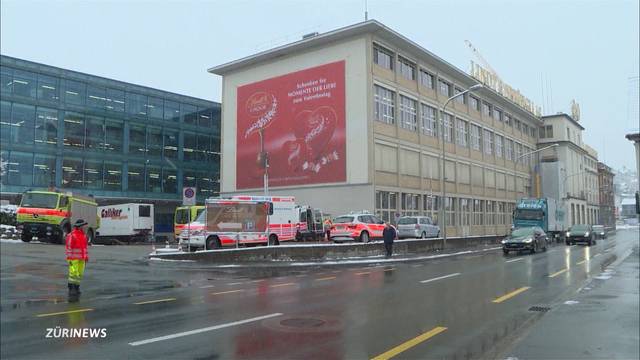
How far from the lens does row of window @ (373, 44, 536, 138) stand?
148ft

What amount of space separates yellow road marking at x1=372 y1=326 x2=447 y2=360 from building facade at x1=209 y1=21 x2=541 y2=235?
3265 centimetres

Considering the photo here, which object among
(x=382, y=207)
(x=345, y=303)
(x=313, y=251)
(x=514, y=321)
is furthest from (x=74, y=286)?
(x=382, y=207)

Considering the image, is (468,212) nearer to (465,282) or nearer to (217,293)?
(465,282)

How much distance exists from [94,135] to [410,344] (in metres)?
55.4

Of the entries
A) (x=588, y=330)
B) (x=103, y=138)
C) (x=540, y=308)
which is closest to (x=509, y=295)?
(x=540, y=308)

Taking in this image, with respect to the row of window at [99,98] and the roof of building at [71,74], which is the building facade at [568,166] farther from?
the roof of building at [71,74]

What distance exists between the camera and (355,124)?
4209 centimetres

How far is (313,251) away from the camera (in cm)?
2455

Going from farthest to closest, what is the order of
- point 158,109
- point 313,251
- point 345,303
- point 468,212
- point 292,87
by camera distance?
1. point 158,109
2. point 468,212
3. point 292,87
4. point 313,251
5. point 345,303

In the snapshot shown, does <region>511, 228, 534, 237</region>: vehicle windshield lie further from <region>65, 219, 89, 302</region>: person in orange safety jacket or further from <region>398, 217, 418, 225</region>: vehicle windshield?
<region>65, 219, 89, 302</region>: person in orange safety jacket

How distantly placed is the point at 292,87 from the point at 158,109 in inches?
928

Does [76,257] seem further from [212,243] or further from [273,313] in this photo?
[212,243]

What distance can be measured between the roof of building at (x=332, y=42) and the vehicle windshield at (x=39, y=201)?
82.9 ft

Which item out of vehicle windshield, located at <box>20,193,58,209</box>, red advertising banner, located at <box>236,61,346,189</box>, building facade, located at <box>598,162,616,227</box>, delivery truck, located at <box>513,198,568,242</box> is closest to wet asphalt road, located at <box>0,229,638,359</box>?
vehicle windshield, located at <box>20,193,58,209</box>
